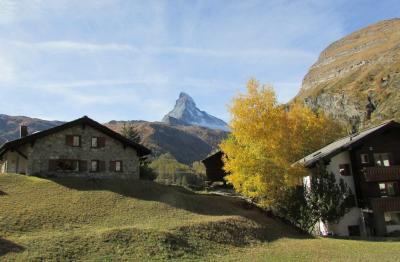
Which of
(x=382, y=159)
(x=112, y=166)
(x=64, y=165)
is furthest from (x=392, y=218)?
(x=64, y=165)

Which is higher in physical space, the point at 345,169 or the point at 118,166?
the point at 118,166

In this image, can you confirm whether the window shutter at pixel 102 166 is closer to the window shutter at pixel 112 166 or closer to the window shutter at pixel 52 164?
the window shutter at pixel 112 166

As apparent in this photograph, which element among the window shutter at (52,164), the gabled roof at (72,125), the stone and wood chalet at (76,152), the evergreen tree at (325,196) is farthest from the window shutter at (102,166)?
the evergreen tree at (325,196)

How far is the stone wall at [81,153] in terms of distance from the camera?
4381 cm

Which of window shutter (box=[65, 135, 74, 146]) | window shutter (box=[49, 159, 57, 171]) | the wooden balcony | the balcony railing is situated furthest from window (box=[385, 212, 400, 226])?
window shutter (box=[49, 159, 57, 171])

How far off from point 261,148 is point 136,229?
15.6 meters

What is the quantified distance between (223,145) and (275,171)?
6047 millimetres

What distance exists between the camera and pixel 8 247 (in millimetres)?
23531

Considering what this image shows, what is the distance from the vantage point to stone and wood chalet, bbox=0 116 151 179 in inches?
1730

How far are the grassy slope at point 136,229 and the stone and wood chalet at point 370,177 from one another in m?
7.71

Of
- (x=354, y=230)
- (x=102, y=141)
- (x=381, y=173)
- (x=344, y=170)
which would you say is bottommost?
(x=354, y=230)

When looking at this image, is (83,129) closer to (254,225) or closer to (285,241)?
(254,225)

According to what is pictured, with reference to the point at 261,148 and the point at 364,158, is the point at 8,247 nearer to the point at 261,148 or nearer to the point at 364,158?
the point at 261,148

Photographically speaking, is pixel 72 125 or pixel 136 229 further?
pixel 72 125
